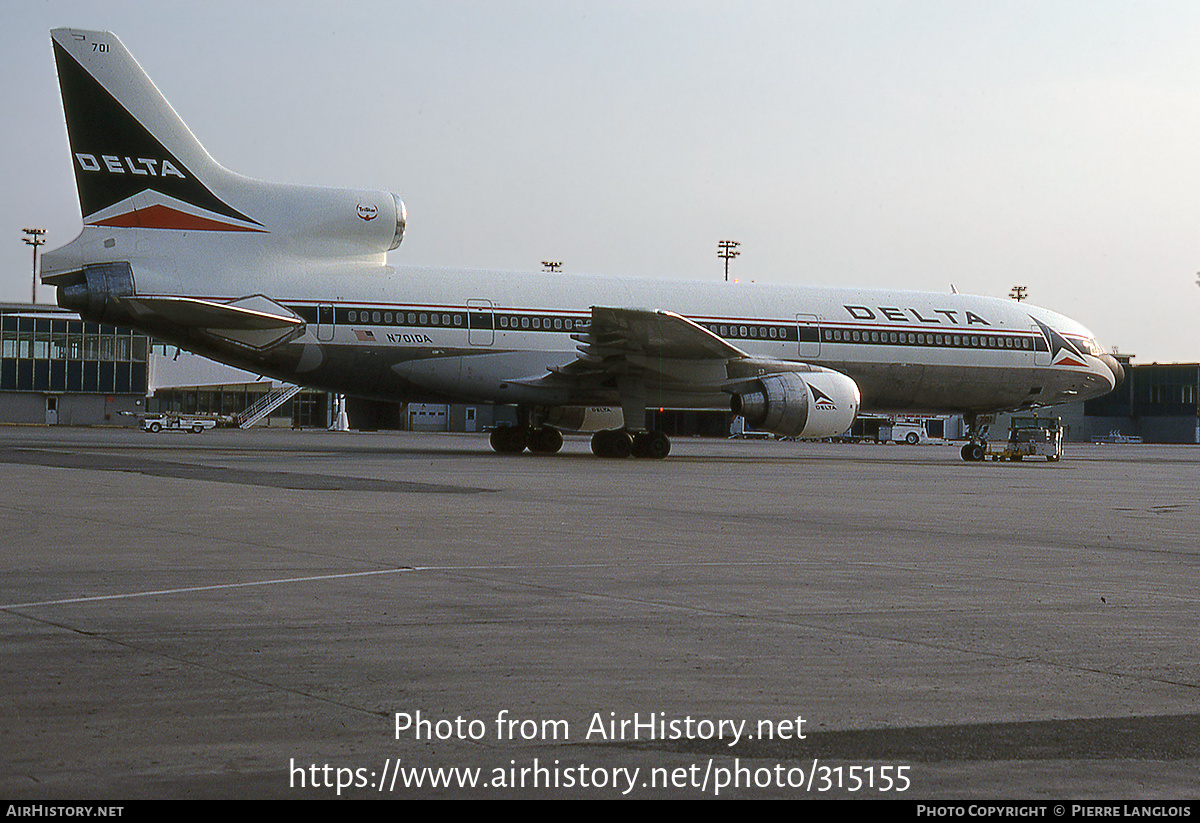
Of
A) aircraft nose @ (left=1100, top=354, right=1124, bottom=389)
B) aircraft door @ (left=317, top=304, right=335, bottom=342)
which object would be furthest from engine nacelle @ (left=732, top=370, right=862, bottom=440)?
aircraft nose @ (left=1100, top=354, right=1124, bottom=389)

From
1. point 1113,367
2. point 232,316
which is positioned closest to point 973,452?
point 1113,367

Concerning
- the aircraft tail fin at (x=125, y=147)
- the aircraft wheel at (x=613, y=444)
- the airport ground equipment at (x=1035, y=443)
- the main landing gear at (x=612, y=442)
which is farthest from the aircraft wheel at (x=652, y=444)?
the airport ground equipment at (x=1035, y=443)

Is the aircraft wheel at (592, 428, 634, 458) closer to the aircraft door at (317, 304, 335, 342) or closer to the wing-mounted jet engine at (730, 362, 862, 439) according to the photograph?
the wing-mounted jet engine at (730, 362, 862, 439)

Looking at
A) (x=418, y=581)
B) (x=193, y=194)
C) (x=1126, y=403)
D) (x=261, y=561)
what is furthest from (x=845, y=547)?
(x=1126, y=403)

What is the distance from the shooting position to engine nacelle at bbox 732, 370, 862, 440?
2667cm

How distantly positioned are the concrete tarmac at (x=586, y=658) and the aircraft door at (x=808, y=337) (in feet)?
59.3

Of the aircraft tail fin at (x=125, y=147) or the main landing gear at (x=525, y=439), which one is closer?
the aircraft tail fin at (x=125, y=147)

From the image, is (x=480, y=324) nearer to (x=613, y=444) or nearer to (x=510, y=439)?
(x=510, y=439)

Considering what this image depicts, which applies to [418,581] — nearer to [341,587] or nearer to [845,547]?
[341,587]

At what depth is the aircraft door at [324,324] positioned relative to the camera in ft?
87.0

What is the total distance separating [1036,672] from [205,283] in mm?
23534

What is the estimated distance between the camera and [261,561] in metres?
8.45

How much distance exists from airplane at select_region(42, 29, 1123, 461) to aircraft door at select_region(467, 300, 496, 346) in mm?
35

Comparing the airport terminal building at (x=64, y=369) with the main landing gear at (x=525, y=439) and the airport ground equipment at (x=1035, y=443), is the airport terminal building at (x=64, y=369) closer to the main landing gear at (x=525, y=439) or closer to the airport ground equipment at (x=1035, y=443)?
the main landing gear at (x=525, y=439)
